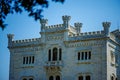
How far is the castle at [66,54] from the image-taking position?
34.3 meters

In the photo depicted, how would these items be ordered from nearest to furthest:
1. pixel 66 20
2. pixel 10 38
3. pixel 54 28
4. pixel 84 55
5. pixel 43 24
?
pixel 84 55, pixel 66 20, pixel 54 28, pixel 43 24, pixel 10 38

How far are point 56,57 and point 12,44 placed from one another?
747 centimetres

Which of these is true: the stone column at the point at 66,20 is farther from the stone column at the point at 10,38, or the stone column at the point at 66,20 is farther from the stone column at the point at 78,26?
the stone column at the point at 10,38

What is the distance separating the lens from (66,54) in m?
36.5

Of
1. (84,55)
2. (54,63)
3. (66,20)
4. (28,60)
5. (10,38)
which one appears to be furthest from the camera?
(10,38)

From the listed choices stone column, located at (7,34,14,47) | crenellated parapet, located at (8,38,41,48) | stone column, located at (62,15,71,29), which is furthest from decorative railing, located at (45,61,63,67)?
stone column, located at (7,34,14,47)

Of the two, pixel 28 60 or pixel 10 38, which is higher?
pixel 10 38

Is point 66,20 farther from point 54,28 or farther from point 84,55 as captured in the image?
point 84,55

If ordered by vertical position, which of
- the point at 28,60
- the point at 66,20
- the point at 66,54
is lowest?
the point at 28,60

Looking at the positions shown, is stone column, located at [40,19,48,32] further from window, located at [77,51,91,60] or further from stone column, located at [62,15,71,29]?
window, located at [77,51,91,60]

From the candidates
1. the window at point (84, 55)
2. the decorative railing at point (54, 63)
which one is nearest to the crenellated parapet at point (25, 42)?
the decorative railing at point (54, 63)

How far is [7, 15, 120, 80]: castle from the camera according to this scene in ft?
113

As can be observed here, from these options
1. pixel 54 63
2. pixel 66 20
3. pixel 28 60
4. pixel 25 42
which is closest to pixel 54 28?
pixel 66 20

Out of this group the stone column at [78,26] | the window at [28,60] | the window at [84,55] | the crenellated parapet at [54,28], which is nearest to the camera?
the window at [84,55]
